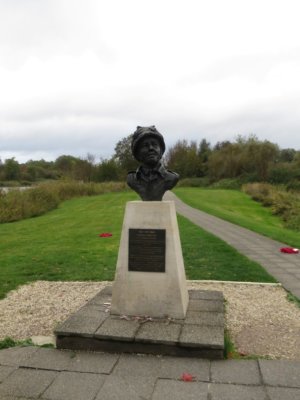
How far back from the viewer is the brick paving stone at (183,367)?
12.4 feet

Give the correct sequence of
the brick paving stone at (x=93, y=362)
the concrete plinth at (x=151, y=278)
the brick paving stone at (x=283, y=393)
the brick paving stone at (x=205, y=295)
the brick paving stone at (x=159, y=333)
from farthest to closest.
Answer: the brick paving stone at (x=205, y=295), the concrete plinth at (x=151, y=278), the brick paving stone at (x=159, y=333), the brick paving stone at (x=93, y=362), the brick paving stone at (x=283, y=393)

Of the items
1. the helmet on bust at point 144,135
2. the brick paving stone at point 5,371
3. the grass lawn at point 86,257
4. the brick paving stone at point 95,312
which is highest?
the helmet on bust at point 144,135

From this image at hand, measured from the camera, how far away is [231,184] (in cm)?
4438

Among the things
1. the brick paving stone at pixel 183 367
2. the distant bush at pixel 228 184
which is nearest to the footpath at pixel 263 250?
the brick paving stone at pixel 183 367

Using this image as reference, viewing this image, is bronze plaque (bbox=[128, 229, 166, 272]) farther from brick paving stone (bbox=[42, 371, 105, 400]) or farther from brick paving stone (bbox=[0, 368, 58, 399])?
brick paving stone (bbox=[0, 368, 58, 399])

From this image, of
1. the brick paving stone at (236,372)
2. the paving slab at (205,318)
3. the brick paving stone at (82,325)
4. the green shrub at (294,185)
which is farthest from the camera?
the green shrub at (294,185)

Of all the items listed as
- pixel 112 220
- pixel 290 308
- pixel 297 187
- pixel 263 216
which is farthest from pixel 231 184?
pixel 290 308

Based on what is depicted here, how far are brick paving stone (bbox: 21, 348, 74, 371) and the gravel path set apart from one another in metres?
0.76

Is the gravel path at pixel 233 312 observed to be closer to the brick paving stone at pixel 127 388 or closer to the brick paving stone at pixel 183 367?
the brick paving stone at pixel 183 367

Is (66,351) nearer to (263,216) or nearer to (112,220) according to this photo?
(112,220)

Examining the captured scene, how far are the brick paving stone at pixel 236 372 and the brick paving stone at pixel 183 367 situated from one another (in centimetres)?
8

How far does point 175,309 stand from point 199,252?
5356 millimetres

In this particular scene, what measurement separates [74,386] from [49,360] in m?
0.64

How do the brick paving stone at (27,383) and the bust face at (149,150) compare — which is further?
the bust face at (149,150)
